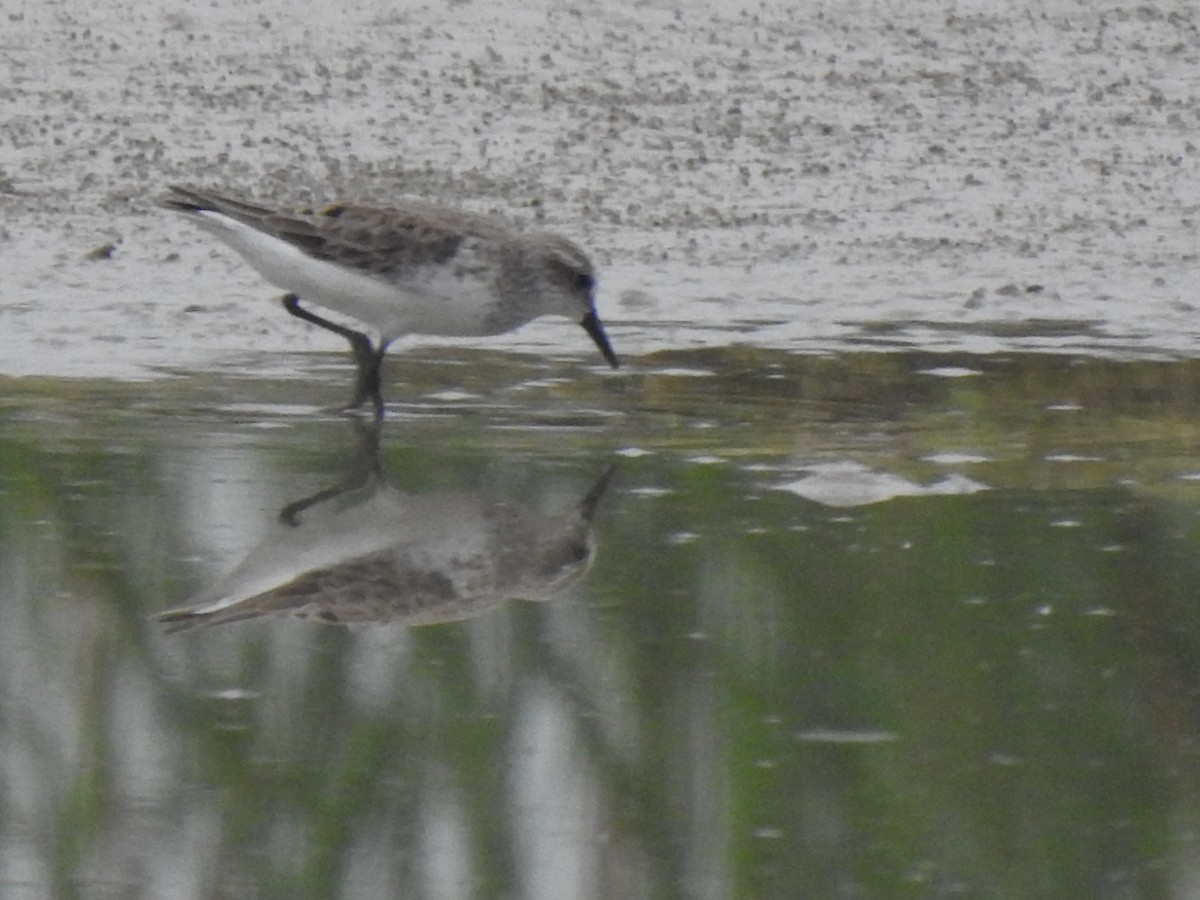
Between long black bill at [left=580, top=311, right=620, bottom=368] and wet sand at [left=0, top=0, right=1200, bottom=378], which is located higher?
long black bill at [left=580, top=311, right=620, bottom=368]

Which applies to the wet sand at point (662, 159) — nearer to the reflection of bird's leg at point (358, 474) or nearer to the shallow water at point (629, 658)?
the reflection of bird's leg at point (358, 474)

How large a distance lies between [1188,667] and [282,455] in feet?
8.74

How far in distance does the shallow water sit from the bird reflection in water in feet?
0.09

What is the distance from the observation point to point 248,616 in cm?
551

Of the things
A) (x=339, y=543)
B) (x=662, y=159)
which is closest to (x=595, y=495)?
(x=339, y=543)

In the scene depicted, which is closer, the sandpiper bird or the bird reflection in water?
the bird reflection in water

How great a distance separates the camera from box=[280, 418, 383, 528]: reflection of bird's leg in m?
6.46

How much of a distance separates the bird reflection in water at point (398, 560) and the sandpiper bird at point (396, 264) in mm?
1073

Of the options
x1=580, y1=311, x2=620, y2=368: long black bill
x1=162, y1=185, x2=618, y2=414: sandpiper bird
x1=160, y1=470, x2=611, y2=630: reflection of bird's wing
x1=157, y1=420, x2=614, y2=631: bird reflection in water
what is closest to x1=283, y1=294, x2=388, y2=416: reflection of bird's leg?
x1=162, y1=185, x2=618, y2=414: sandpiper bird

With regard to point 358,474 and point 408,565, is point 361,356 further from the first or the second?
point 408,565

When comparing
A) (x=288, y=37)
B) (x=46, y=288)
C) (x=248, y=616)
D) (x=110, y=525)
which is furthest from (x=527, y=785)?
(x=288, y=37)

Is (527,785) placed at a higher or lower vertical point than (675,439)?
higher

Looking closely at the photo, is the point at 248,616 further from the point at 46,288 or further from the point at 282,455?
the point at 46,288

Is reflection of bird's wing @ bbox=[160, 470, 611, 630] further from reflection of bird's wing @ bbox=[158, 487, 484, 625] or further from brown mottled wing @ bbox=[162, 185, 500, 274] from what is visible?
brown mottled wing @ bbox=[162, 185, 500, 274]
